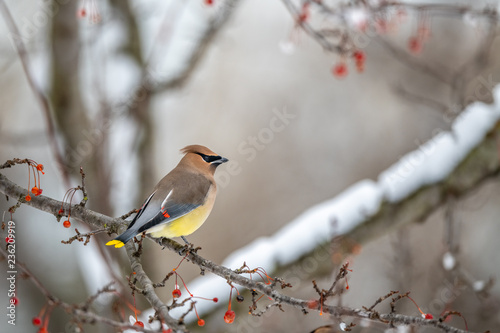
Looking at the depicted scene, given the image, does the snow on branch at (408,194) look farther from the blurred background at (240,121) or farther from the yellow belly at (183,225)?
the yellow belly at (183,225)

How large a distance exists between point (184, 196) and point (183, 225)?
0.15 m

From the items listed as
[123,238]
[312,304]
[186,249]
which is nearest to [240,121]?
[186,249]

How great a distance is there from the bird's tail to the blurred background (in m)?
0.60

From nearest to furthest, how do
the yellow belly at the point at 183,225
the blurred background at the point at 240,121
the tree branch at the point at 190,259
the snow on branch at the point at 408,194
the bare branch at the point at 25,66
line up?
the tree branch at the point at 190,259, the yellow belly at the point at 183,225, the bare branch at the point at 25,66, the snow on branch at the point at 408,194, the blurred background at the point at 240,121

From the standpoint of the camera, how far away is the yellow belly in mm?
2684

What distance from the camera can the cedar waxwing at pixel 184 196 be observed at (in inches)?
101

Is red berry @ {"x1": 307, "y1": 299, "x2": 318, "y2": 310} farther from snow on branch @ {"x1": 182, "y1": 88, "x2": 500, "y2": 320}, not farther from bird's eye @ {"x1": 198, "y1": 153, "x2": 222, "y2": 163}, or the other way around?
snow on branch @ {"x1": 182, "y1": 88, "x2": 500, "y2": 320}

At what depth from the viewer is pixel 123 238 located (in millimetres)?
2299

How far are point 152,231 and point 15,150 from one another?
576 cm

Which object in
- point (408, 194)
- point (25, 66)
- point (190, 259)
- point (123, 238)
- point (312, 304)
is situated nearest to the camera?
point (312, 304)

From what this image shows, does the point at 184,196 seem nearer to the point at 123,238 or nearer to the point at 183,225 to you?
the point at 183,225

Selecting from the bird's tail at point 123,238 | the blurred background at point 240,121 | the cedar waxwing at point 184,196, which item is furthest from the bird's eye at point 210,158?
the blurred background at point 240,121

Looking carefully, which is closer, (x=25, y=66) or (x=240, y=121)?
(x=25, y=66)

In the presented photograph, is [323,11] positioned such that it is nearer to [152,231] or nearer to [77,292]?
[152,231]
